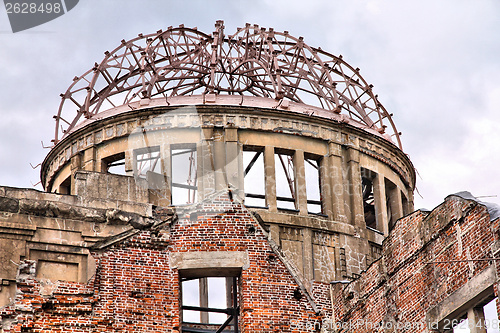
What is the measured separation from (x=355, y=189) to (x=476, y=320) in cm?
1639

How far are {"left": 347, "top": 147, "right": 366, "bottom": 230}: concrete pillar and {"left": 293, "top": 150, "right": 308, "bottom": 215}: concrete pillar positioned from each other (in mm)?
1697

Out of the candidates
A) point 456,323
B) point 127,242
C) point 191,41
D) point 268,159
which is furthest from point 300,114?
point 456,323

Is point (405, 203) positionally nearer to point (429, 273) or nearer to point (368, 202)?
point (368, 202)

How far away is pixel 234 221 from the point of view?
984 inches

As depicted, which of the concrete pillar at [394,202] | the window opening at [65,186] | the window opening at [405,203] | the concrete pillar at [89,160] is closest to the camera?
the concrete pillar at [89,160]

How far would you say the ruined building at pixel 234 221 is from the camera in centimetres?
2205

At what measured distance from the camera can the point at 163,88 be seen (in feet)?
120

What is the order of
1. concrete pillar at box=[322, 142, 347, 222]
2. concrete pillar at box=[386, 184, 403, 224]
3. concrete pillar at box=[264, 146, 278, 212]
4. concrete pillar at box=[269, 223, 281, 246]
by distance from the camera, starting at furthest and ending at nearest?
concrete pillar at box=[386, 184, 403, 224]
concrete pillar at box=[322, 142, 347, 222]
concrete pillar at box=[264, 146, 278, 212]
concrete pillar at box=[269, 223, 281, 246]

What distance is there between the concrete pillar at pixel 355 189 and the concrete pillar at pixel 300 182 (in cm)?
170

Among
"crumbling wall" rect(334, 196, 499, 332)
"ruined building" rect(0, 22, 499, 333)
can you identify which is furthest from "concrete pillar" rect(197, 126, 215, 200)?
"crumbling wall" rect(334, 196, 499, 332)

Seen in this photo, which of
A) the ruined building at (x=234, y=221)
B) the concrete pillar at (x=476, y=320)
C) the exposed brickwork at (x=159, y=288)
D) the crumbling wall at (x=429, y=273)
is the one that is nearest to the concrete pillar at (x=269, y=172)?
the ruined building at (x=234, y=221)

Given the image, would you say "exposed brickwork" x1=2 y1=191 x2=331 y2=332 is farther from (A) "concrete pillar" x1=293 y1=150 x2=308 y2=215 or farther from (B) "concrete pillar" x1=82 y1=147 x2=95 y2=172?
(B) "concrete pillar" x1=82 y1=147 x2=95 y2=172

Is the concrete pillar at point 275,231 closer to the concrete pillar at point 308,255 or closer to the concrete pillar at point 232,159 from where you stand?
the concrete pillar at point 308,255

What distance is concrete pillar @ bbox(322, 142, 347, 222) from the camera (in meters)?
35.1
